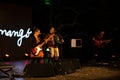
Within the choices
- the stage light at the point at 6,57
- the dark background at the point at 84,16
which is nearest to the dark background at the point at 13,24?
the stage light at the point at 6,57

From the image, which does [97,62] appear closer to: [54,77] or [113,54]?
[113,54]

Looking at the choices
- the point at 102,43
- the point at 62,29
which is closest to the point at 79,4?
the point at 62,29

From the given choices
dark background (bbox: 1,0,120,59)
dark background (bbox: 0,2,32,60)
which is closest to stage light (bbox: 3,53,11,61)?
dark background (bbox: 0,2,32,60)

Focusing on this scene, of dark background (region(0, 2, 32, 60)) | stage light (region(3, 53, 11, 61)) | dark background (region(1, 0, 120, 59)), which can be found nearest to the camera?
stage light (region(3, 53, 11, 61))

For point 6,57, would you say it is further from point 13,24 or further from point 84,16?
point 84,16

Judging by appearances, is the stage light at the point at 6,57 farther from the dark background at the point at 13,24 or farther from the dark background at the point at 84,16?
the dark background at the point at 84,16

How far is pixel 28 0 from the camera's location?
22906 millimetres

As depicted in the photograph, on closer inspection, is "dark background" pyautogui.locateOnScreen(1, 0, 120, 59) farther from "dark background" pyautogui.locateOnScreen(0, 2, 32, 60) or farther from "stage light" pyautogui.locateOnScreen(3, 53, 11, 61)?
"stage light" pyautogui.locateOnScreen(3, 53, 11, 61)

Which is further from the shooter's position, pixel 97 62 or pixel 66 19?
pixel 66 19

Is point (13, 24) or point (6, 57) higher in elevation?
point (13, 24)

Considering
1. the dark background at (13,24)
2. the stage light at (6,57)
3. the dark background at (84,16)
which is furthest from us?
the dark background at (84,16)

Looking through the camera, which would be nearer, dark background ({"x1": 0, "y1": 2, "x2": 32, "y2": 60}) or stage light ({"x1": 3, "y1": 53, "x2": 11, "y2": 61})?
stage light ({"x1": 3, "y1": 53, "x2": 11, "y2": 61})

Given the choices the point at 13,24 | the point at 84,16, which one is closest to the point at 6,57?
the point at 13,24

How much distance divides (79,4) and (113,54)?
580cm
